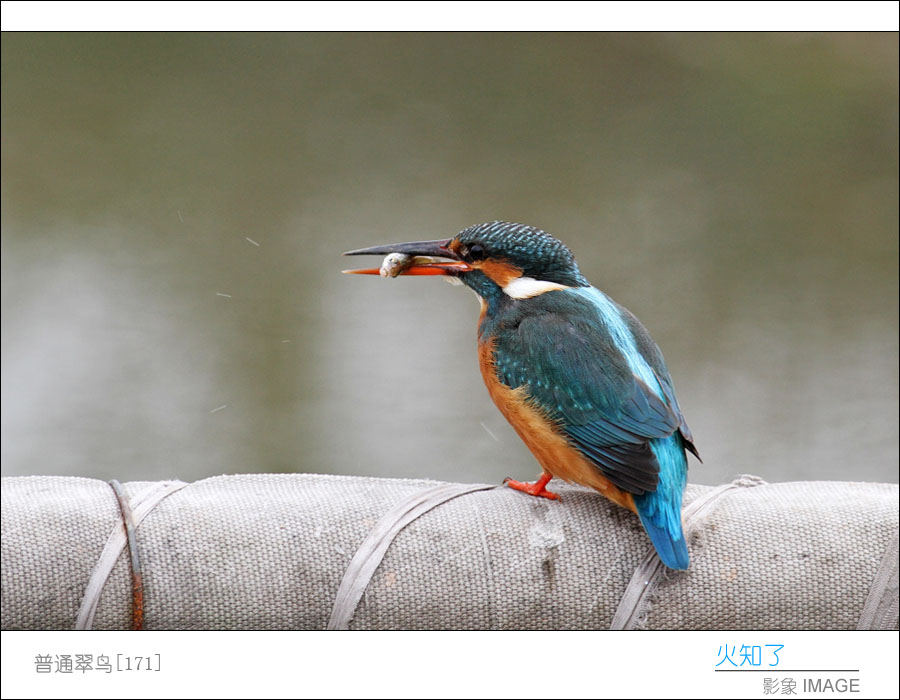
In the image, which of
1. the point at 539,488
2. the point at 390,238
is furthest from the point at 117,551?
the point at 390,238

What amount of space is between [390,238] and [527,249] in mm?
1664

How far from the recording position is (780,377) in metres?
3.12

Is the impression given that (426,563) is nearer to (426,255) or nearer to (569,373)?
(569,373)

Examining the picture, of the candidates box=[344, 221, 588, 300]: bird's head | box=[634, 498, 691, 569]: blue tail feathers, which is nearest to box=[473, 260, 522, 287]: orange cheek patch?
box=[344, 221, 588, 300]: bird's head

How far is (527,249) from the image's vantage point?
5.01ft

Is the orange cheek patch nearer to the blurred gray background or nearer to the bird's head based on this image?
the bird's head

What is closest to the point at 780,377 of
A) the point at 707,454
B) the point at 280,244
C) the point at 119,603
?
the point at 707,454

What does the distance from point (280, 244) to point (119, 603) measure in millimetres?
2077

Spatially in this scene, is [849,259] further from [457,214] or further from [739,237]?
[457,214]

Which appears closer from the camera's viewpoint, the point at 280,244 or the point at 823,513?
the point at 823,513

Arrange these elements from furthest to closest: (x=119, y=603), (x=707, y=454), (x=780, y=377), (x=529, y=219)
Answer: (x=529, y=219), (x=780, y=377), (x=707, y=454), (x=119, y=603)

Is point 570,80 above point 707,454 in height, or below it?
above

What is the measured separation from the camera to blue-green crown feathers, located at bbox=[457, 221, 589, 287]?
1.53 meters

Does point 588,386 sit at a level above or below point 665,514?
above
